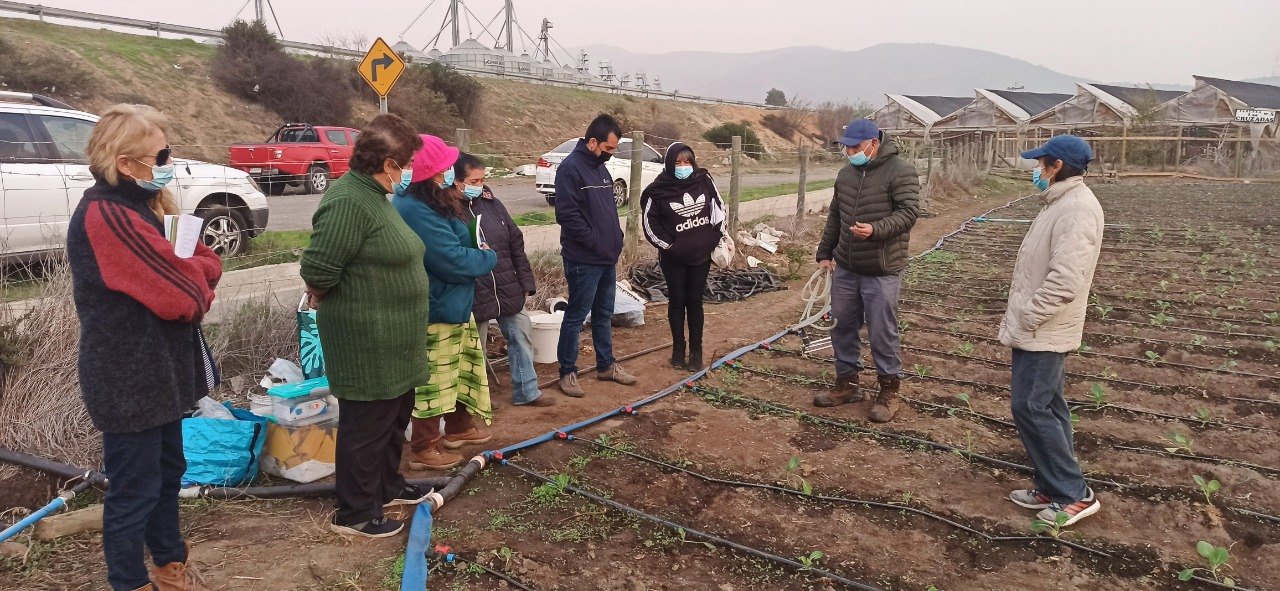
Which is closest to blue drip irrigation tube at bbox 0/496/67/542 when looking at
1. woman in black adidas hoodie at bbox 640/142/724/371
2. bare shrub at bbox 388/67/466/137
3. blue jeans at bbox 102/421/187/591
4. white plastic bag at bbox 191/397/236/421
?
white plastic bag at bbox 191/397/236/421

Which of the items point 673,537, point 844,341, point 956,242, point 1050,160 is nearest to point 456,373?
point 673,537

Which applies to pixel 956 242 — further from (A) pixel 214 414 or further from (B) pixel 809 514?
(A) pixel 214 414

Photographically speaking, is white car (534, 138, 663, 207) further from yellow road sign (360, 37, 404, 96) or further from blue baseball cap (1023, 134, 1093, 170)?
blue baseball cap (1023, 134, 1093, 170)

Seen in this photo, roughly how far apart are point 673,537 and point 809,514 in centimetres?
65

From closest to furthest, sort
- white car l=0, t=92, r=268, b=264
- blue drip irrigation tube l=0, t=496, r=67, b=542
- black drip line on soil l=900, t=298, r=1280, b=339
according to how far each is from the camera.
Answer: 1. blue drip irrigation tube l=0, t=496, r=67, b=542
2. white car l=0, t=92, r=268, b=264
3. black drip line on soil l=900, t=298, r=1280, b=339

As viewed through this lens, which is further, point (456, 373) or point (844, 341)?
point (844, 341)

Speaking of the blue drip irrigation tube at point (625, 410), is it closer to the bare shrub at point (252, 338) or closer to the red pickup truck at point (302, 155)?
the bare shrub at point (252, 338)

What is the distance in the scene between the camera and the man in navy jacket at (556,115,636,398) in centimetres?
523

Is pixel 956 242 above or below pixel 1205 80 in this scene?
below

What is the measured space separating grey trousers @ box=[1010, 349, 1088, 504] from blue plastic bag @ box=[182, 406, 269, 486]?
11.5 ft

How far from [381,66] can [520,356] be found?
371 cm

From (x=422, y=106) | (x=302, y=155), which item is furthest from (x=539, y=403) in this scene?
(x=422, y=106)

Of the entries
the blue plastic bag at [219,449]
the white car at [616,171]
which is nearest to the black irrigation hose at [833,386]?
the blue plastic bag at [219,449]

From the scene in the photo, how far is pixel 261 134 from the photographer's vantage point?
79.2 feet
